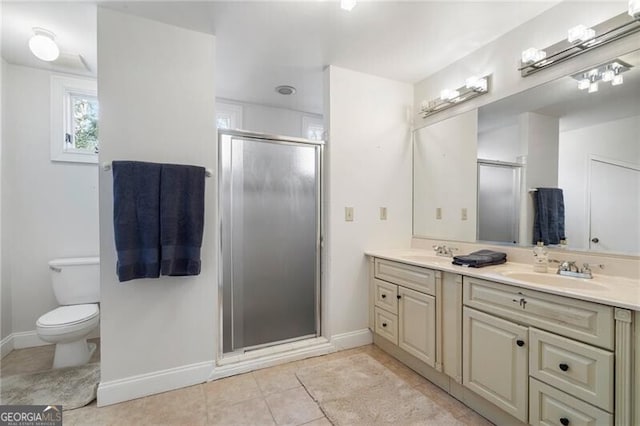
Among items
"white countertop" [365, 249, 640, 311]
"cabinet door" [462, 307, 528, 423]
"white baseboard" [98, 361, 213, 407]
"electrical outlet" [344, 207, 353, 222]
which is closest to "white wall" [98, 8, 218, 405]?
"white baseboard" [98, 361, 213, 407]

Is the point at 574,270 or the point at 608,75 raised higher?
the point at 608,75

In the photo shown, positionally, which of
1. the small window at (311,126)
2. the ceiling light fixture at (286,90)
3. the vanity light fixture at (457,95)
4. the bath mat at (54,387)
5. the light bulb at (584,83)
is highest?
the ceiling light fixture at (286,90)

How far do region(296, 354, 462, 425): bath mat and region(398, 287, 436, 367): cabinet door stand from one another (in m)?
0.24

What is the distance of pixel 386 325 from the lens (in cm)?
239

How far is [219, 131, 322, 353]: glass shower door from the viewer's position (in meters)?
2.22

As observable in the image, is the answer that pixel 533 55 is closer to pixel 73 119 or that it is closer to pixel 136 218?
pixel 136 218

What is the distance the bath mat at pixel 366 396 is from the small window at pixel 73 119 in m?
2.71

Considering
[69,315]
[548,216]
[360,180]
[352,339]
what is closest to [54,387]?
[69,315]

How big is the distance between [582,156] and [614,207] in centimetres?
34

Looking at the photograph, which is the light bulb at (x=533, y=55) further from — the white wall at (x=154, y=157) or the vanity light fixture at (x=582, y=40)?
the white wall at (x=154, y=157)

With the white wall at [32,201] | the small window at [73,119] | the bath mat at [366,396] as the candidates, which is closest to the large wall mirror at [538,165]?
the bath mat at [366,396]

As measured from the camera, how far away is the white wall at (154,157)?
1.80 metres

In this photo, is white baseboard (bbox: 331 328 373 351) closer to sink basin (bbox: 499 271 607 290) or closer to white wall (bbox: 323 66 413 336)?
white wall (bbox: 323 66 413 336)

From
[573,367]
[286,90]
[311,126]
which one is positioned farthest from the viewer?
[311,126]
